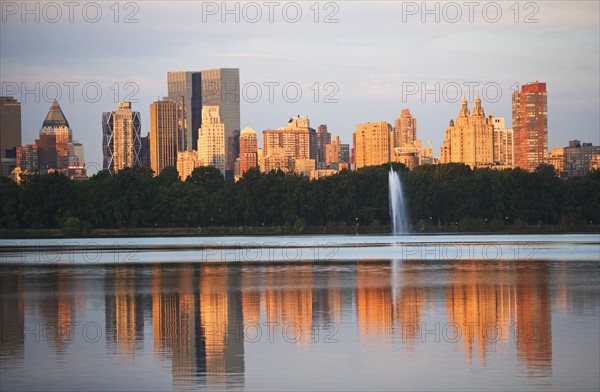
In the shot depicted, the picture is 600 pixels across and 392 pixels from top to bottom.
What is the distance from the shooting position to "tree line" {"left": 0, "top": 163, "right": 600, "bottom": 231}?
120562 millimetres

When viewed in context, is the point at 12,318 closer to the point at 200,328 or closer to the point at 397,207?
the point at 200,328

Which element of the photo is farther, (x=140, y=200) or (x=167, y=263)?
(x=140, y=200)

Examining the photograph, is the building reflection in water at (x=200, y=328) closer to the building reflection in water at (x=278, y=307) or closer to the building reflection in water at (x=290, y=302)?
the building reflection in water at (x=278, y=307)

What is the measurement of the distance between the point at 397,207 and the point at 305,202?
10757 millimetres

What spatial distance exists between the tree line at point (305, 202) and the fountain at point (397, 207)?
0.78 metres

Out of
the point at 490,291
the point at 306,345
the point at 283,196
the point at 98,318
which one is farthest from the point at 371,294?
the point at 283,196

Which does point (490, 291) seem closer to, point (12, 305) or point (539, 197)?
point (12, 305)

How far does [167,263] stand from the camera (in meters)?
57.2

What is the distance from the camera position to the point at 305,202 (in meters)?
122

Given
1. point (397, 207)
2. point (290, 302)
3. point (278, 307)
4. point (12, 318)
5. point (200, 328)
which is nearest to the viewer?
point (200, 328)

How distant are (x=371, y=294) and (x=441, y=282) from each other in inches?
219

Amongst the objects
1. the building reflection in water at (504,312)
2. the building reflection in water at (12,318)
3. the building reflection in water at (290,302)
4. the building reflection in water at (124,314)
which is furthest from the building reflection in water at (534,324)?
the building reflection in water at (12,318)

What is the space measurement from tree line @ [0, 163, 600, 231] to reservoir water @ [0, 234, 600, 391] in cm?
7448

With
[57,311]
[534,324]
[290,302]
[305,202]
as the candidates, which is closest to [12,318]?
[57,311]
